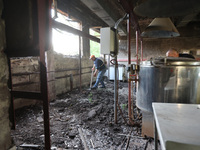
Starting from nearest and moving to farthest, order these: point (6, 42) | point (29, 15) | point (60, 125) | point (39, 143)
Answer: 1. point (29, 15)
2. point (6, 42)
3. point (39, 143)
4. point (60, 125)

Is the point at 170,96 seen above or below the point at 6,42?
below

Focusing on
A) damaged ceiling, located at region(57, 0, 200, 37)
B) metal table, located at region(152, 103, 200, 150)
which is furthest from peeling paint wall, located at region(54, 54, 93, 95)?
metal table, located at region(152, 103, 200, 150)

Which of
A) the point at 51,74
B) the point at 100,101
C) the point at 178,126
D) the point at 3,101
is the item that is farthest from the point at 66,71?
the point at 178,126

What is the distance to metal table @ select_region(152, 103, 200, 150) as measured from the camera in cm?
68

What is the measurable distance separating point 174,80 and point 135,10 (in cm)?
122

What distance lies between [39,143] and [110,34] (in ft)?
7.54

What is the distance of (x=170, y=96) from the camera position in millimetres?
2107

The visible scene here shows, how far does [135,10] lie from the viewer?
1.65 m

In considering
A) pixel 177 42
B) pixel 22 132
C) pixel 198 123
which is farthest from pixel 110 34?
pixel 177 42

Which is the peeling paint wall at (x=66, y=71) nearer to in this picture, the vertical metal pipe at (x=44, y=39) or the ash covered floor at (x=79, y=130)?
the ash covered floor at (x=79, y=130)

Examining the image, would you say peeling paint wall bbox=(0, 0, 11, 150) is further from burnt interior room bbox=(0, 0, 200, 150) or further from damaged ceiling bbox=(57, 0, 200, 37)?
damaged ceiling bbox=(57, 0, 200, 37)

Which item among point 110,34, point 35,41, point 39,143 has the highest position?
point 110,34

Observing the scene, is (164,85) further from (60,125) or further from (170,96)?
(60,125)

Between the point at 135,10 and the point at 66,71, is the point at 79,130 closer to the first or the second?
the point at 135,10
